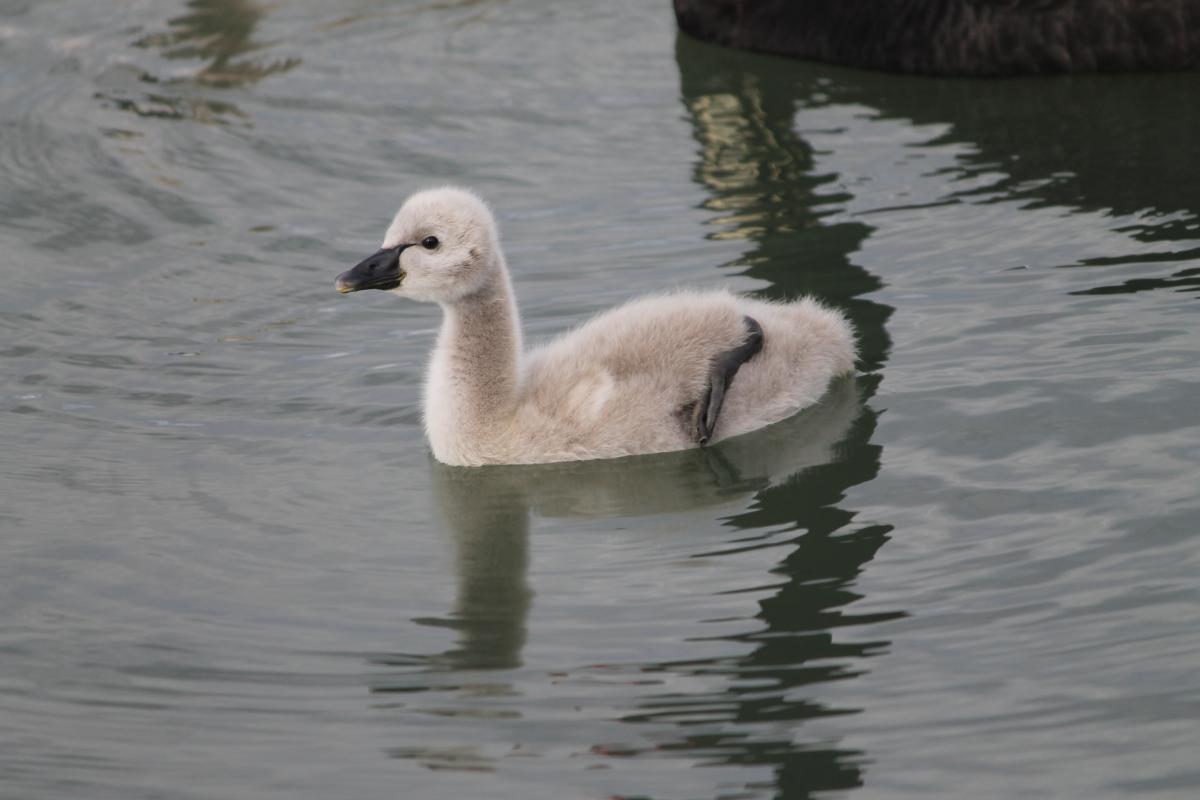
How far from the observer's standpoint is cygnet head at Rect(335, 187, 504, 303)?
6750mm

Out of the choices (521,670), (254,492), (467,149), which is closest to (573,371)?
(254,492)

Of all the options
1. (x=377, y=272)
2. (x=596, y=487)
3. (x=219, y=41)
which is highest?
(x=219, y=41)

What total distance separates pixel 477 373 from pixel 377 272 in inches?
21.0

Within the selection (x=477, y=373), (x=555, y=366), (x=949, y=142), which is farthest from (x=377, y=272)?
(x=949, y=142)

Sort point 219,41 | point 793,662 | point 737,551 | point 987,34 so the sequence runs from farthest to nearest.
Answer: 1. point 219,41
2. point 987,34
3. point 737,551
4. point 793,662

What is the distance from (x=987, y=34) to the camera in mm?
11836

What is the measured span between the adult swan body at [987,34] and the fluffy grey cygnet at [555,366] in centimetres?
531

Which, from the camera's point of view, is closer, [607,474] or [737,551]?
[737,551]

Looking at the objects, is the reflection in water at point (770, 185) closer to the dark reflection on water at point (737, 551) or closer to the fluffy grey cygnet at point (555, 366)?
the fluffy grey cygnet at point (555, 366)

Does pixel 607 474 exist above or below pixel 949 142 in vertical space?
below

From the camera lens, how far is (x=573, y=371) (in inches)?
275

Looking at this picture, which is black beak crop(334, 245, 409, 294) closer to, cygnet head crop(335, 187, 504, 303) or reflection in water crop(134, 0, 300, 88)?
cygnet head crop(335, 187, 504, 303)

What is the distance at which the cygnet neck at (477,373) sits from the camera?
6941 mm

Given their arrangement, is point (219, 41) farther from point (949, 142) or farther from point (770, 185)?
point (949, 142)
